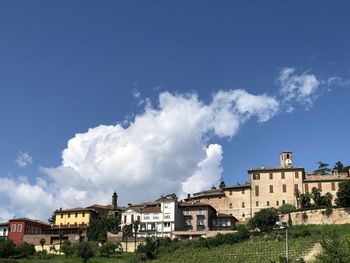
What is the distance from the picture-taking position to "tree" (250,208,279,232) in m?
83.3

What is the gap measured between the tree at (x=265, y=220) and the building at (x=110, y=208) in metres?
37.5

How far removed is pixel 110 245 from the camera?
8212 centimetres

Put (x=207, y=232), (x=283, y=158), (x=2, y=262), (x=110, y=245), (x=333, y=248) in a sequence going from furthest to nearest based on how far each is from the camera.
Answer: (x=283, y=158)
(x=207, y=232)
(x=110, y=245)
(x=2, y=262)
(x=333, y=248)

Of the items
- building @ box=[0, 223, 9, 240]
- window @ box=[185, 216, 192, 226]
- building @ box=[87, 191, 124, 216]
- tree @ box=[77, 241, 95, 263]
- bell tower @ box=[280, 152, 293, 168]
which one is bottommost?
tree @ box=[77, 241, 95, 263]

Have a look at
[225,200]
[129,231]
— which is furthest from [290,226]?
[129,231]

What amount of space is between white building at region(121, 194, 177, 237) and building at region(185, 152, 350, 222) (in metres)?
12.2

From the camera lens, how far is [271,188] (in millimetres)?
99188

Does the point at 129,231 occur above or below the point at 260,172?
below

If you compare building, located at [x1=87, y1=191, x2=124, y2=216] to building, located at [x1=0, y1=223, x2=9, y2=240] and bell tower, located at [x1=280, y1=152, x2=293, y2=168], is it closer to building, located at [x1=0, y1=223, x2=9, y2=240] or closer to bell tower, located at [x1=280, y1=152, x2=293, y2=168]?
building, located at [x1=0, y1=223, x2=9, y2=240]

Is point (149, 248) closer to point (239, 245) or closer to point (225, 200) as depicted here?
point (239, 245)

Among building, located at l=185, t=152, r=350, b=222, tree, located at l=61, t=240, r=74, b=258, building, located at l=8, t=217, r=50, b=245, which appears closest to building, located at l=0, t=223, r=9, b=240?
building, located at l=8, t=217, r=50, b=245

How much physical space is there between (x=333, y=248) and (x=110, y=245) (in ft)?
181

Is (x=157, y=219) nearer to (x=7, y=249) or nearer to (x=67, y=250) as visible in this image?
(x=67, y=250)

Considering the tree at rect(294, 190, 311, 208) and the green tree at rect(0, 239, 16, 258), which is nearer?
the green tree at rect(0, 239, 16, 258)
